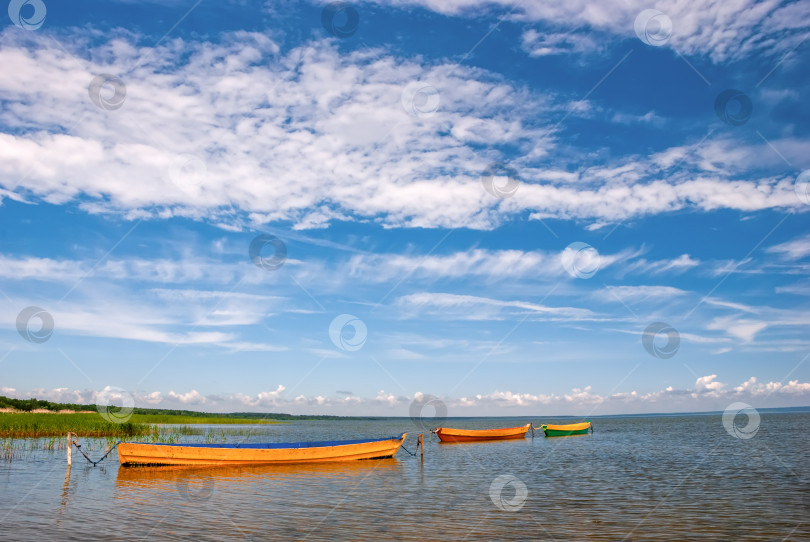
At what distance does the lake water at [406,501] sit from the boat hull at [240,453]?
586 mm

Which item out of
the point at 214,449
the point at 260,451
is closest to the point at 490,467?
the point at 260,451

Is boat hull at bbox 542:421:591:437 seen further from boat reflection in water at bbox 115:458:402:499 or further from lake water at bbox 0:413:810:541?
boat reflection in water at bbox 115:458:402:499

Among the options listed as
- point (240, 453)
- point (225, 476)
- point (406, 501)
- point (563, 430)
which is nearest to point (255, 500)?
point (406, 501)

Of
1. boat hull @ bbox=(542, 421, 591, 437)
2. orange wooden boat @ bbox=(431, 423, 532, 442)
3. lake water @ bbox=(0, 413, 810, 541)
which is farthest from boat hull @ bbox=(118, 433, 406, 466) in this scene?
boat hull @ bbox=(542, 421, 591, 437)

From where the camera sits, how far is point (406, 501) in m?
21.8

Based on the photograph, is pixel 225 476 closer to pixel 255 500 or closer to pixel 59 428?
pixel 255 500

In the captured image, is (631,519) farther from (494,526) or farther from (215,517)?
(215,517)

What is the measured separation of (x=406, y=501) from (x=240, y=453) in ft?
46.9

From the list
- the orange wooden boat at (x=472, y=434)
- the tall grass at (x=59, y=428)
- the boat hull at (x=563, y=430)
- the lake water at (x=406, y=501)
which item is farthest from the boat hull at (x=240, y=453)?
the boat hull at (x=563, y=430)

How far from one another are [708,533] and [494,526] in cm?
620

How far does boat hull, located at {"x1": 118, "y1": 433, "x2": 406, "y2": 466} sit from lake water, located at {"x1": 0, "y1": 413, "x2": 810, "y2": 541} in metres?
0.59

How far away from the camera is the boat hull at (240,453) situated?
3061 centimetres

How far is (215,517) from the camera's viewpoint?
1855 cm

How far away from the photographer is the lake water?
1644cm
